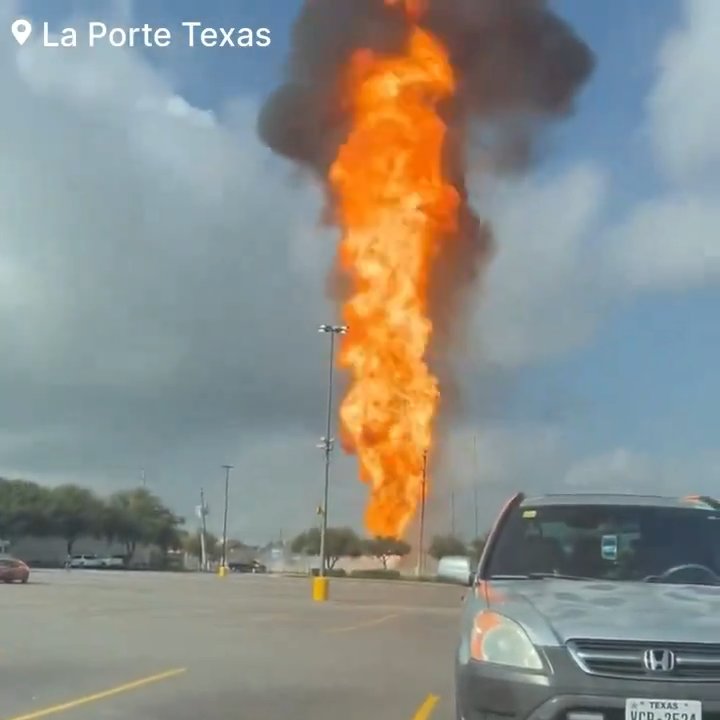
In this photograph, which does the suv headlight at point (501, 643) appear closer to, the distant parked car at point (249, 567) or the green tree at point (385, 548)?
the green tree at point (385, 548)

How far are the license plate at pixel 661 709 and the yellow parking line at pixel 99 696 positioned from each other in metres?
5.92

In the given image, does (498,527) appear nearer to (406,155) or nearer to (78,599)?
(78,599)

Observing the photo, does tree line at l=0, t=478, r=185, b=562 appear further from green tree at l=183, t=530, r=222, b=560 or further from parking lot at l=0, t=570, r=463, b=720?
parking lot at l=0, t=570, r=463, b=720

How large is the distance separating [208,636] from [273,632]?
1666 mm

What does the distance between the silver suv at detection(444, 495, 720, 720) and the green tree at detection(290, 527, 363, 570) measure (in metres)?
65.3

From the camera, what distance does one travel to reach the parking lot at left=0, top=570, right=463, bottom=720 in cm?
1122

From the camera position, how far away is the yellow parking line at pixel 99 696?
1045 centimetres

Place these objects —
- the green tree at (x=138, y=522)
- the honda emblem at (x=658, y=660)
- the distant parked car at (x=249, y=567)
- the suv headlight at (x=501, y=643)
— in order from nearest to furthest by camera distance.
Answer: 1. the honda emblem at (x=658, y=660)
2. the suv headlight at (x=501, y=643)
3. the distant parked car at (x=249, y=567)
4. the green tree at (x=138, y=522)

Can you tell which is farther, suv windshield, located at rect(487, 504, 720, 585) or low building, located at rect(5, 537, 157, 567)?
low building, located at rect(5, 537, 157, 567)

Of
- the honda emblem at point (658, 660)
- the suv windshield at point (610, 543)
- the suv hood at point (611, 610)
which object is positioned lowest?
the honda emblem at point (658, 660)

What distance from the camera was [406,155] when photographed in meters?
46.7

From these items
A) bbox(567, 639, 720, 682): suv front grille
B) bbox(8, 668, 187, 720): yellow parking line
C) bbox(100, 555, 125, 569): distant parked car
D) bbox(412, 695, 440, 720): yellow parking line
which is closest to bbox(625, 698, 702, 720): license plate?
bbox(567, 639, 720, 682): suv front grille

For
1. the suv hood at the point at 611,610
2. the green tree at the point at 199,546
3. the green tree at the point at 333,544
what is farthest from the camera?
the green tree at the point at 199,546

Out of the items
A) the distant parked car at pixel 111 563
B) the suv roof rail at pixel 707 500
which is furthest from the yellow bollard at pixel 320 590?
the distant parked car at pixel 111 563
